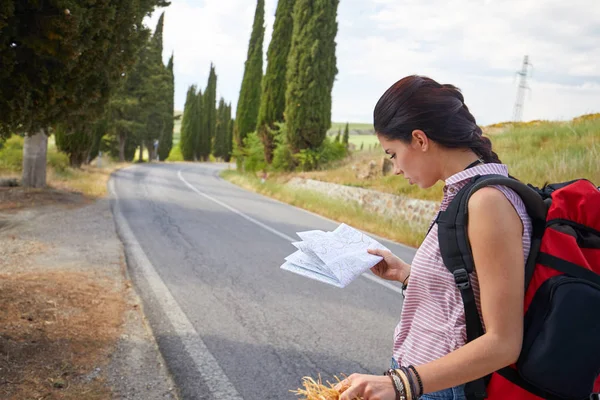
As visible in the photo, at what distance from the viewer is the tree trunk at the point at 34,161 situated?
1515cm

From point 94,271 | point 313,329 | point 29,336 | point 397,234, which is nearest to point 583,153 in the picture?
point 397,234

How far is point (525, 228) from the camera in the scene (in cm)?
155

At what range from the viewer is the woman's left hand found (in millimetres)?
1522

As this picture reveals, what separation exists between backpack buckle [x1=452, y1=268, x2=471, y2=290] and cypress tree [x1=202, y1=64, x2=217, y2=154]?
218ft

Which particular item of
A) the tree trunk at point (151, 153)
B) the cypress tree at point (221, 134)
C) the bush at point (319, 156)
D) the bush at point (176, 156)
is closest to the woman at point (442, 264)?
the bush at point (319, 156)

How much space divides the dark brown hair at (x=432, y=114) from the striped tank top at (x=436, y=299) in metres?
0.10

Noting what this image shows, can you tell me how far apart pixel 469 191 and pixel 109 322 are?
4.27 m

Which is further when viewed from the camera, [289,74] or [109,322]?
[289,74]

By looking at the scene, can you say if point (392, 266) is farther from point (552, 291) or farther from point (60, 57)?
point (60, 57)

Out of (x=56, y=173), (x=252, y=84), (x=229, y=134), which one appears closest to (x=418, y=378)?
(x=56, y=173)

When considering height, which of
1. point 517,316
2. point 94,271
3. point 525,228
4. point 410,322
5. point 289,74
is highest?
point 289,74

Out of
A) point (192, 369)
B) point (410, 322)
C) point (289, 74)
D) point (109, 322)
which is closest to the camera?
point (410, 322)

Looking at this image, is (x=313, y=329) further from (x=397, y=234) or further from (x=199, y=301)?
(x=397, y=234)

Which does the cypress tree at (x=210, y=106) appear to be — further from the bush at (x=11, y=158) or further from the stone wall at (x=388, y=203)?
the stone wall at (x=388, y=203)
